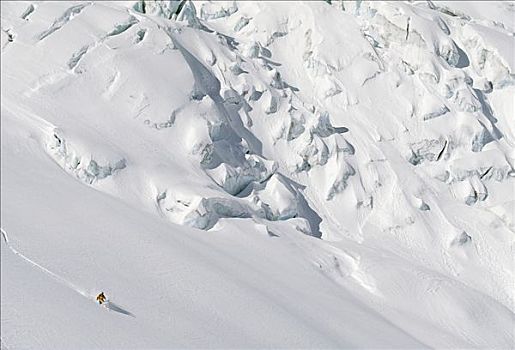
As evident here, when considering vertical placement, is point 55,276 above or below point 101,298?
above

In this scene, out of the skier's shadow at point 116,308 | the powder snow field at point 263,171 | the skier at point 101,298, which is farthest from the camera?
the powder snow field at point 263,171

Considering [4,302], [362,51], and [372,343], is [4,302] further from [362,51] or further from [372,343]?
[362,51]

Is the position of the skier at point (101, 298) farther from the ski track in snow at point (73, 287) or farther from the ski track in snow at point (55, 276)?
the ski track in snow at point (55, 276)

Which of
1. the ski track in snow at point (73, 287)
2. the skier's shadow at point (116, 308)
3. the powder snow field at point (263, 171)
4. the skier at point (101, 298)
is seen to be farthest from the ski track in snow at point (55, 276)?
the skier's shadow at point (116, 308)

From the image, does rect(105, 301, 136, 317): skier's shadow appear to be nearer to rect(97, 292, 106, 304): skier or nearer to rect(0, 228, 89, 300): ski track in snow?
rect(97, 292, 106, 304): skier

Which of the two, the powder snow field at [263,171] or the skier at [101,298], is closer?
the skier at [101,298]

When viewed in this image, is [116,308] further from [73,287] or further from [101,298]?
[73,287]

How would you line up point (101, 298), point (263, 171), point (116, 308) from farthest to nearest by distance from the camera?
point (263, 171) → point (116, 308) → point (101, 298)

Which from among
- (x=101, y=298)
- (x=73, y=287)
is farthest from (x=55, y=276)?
(x=101, y=298)

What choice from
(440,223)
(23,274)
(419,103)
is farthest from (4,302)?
(419,103)
